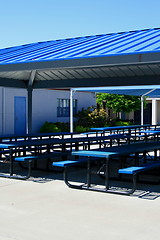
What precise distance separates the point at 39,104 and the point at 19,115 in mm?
1963

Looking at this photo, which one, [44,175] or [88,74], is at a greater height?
[88,74]

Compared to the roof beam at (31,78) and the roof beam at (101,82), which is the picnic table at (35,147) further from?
the roof beam at (31,78)

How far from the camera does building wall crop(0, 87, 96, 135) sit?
2120 centimetres

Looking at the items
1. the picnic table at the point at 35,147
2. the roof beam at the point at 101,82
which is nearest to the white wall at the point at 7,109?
the roof beam at the point at 101,82

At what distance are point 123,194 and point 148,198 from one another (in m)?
0.48

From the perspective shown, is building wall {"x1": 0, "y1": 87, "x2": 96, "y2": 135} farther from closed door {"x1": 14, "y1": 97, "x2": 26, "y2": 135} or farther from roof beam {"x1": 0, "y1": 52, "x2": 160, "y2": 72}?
roof beam {"x1": 0, "y1": 52, "x2": 160, "y2": 72}

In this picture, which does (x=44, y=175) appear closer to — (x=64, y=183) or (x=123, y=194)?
(x=64, y=183)

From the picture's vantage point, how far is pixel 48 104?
24781 millimetres

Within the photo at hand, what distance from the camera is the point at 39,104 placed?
23891mm

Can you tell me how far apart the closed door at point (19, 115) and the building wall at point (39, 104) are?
0.30 metres

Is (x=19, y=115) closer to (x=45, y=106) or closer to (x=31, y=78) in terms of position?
(x=45, y=106)

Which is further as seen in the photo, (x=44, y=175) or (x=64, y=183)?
(x=44, y=175)

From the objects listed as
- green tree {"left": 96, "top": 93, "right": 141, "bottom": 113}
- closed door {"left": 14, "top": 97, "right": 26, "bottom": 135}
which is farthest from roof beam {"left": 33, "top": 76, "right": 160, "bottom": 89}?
green tree {"left": 96, "top": 93, "right": 141, "bottom": 113}

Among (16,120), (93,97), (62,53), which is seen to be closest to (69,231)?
(62,53)
